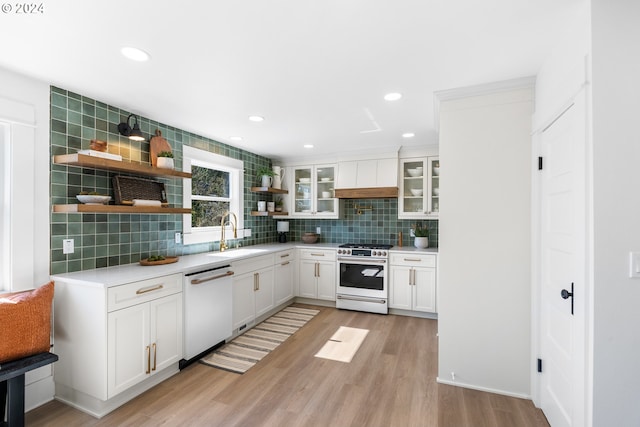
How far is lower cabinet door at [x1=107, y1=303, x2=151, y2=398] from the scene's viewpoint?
2.08m

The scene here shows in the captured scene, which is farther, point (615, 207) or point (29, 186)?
point (29, 186)

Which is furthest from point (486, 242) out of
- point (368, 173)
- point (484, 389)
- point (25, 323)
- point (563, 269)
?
point (25, 323)

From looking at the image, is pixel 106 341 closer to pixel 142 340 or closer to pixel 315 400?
pixel 142 340

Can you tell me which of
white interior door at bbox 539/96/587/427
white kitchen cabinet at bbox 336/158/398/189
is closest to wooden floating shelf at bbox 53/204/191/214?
white kitchen cabinet at bbox 336/158/398/189

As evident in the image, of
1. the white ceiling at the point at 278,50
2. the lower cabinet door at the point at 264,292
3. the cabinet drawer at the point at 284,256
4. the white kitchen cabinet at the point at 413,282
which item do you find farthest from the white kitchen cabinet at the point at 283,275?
the white ceiling at the point at 278,50

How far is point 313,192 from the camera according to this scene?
16.4 ft

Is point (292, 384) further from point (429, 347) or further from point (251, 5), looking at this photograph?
point (251, 5)

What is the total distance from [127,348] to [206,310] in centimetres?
75

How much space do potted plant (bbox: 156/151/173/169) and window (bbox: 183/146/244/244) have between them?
0.48 m

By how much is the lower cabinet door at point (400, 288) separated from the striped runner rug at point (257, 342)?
1.08m

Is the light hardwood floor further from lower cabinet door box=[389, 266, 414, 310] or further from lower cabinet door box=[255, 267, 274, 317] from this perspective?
lower cabinet door box=[389, 266, 414, 310]

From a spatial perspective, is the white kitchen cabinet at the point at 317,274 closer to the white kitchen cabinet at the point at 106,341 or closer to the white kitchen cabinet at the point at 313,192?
the white kitchen cabinet at the point at 313,192

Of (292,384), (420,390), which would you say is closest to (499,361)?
(420,390)

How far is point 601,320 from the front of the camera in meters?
1.34
